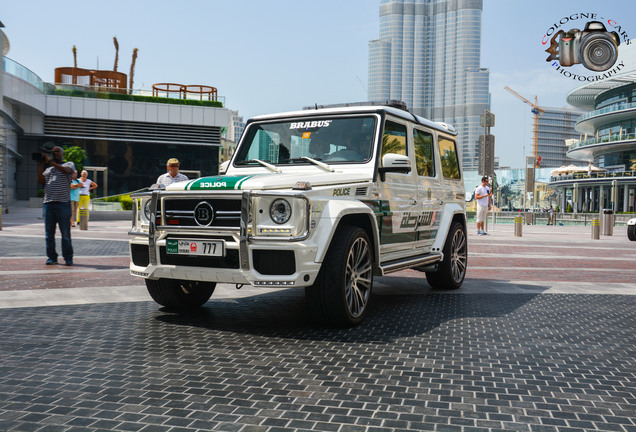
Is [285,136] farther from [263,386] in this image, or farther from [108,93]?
[108,93]

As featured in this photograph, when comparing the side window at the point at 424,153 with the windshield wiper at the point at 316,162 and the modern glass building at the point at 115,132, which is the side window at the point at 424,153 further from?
the modern glass building at the point at 115,132

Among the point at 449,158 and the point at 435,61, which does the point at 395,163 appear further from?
the point at 435,61

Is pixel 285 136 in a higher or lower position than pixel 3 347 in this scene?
higher

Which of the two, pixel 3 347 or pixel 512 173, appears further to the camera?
pixel 512 173

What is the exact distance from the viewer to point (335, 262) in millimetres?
5234

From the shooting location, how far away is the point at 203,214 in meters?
5.30

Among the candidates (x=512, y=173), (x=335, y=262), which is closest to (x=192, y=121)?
(x=335, y=262)

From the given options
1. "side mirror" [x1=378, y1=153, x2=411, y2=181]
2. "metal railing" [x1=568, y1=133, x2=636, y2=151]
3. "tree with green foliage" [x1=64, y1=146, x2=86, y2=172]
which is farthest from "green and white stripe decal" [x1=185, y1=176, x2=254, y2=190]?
"metal railing" [x1=568, y1=133, x2=636, y2=151]

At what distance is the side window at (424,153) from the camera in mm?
7250

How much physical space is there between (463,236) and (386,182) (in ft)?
9.02

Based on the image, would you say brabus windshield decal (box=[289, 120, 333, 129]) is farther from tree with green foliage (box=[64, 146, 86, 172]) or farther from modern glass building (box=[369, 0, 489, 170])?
modern glass building (box=[369, 0, 489, 170])

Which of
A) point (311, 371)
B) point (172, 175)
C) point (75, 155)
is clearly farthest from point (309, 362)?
point (75, 155)

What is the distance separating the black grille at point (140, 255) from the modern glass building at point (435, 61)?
18343 cm

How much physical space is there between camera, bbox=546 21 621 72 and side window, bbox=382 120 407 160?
51.7 m
